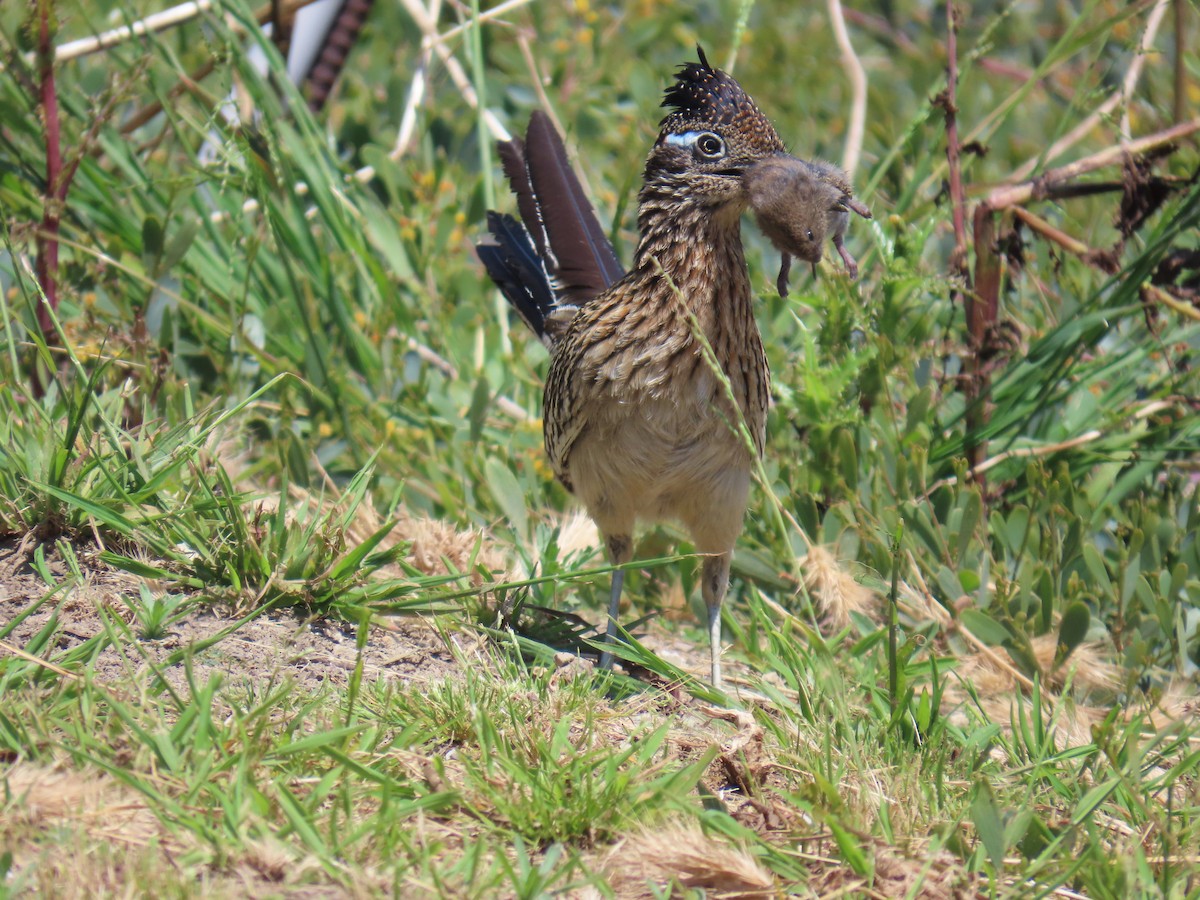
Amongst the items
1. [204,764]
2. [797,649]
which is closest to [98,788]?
[204,764]

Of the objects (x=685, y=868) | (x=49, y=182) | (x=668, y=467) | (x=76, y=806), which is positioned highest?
(x=49, y=182)

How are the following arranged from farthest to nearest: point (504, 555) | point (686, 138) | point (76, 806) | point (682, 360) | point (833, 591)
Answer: point (504, 555) < point (833, 591) < point (686, 138) < point (682, 360) < point (76, 806)

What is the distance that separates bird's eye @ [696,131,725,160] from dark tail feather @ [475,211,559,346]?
1242 millimetres

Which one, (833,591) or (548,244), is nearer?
(833,591)

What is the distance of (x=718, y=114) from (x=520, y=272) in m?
1.39

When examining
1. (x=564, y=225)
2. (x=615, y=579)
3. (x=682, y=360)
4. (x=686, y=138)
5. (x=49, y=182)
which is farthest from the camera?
(x=564, y=225)

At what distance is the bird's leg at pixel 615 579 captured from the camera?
3402 mm

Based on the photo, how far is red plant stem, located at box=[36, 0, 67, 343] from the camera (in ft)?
13.2

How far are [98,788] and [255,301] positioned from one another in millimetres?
2982

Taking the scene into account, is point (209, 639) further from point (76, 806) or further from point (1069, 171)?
point (1069, 171)

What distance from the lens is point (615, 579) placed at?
3707mm

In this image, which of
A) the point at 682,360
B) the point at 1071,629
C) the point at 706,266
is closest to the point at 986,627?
the point at 1071,629

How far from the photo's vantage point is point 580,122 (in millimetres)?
6328

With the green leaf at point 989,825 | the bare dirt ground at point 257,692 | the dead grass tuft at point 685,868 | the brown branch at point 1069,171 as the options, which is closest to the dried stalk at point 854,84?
the brown branch at point 1069,171
